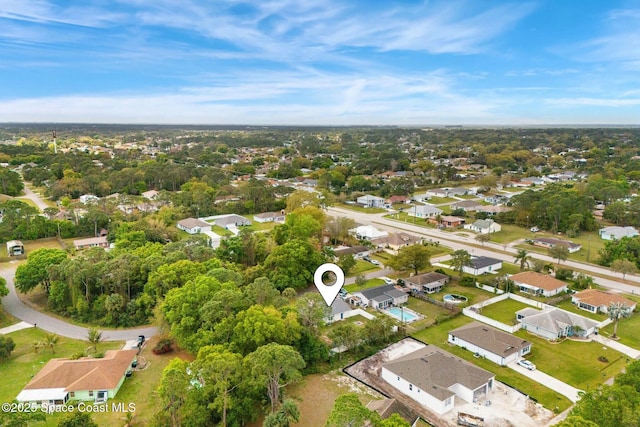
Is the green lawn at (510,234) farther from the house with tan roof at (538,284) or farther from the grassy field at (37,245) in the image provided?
the grassy field at (37,245)

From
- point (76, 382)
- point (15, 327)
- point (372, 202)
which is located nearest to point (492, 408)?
point (76, 382)

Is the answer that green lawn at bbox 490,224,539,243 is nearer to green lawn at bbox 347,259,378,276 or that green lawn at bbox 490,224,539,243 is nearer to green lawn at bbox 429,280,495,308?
green lawn at bbox 429,280,495,308

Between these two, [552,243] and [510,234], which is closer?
[552,243]

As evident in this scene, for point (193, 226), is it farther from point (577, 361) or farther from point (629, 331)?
point (629, 331)

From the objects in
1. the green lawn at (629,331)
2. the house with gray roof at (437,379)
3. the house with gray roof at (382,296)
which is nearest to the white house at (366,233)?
the house with gray roof at (382,296)

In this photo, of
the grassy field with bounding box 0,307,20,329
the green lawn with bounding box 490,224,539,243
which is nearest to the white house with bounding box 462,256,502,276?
the green lawn with bounding box 490,224,539,243

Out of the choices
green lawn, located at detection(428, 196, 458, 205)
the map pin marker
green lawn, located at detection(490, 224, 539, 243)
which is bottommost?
green lawn, located at detection(490, 224, 539, 243)
